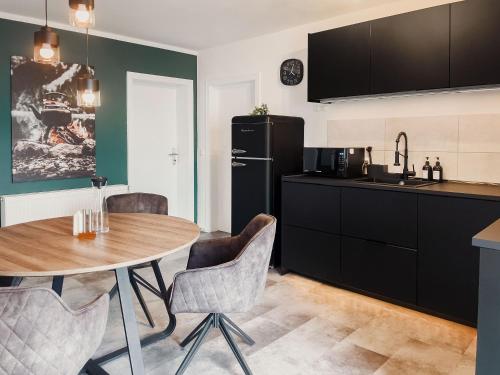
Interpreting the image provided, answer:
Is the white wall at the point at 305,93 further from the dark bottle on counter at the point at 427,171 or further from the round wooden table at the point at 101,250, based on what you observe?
the round wooden table at the point at 101,250

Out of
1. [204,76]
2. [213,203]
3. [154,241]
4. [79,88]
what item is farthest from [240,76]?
[154,241]

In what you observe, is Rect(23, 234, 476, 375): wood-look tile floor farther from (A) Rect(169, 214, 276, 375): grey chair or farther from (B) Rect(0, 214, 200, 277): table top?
(B) Rect(0, 214, 200, 277): table top

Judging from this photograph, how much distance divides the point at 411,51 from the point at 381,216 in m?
1.29

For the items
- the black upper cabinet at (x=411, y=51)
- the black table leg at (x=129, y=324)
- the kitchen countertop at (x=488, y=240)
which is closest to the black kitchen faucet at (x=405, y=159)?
the black upper cabinet at (x=411, y=51)

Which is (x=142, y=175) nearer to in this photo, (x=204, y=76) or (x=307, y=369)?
(x=204, y=76)

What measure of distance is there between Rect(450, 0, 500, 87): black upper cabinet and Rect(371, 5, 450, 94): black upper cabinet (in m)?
0.06

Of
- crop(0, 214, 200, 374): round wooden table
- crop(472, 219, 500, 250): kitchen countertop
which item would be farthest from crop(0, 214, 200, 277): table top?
crop(472, 219, 500, 250): kitchen countertop

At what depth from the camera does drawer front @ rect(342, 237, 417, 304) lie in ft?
10.7

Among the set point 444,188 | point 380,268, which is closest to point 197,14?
point 444,188

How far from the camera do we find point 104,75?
5.01 metres

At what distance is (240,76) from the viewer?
532cm

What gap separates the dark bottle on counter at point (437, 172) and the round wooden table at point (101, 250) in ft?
7.02

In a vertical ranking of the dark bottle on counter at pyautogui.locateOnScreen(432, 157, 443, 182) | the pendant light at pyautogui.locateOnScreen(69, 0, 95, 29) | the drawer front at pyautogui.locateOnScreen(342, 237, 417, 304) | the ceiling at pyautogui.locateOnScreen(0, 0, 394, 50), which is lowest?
the drawer front at pyautogui.locateOnScreen(342, 237, 417, 304)

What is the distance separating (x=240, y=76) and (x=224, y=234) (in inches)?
79.6
